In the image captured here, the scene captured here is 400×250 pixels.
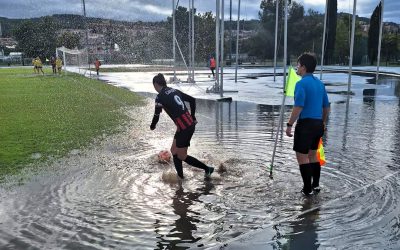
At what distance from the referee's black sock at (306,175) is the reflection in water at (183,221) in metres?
1.38

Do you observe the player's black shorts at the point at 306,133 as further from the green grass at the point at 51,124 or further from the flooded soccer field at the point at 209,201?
the green grass at the point at 51,124

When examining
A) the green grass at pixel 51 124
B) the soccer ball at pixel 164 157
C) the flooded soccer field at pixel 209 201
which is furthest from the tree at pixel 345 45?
the soccer ball at pixel 164 157

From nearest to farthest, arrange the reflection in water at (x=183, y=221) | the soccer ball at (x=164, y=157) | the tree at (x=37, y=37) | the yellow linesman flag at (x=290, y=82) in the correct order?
the reflection in water at (x=183, y=221)
the yellow linesman flag at (x=290, y=82)
the soccer ball at (x=164, y=157)
the tree at (x=37, y=37)

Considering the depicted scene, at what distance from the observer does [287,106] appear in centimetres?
1652

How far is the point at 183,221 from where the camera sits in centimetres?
A: 500

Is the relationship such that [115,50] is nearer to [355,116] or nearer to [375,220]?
[355,116]

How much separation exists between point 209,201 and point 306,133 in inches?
63.3

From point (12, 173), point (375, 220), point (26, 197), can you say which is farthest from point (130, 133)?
point (375, 220)

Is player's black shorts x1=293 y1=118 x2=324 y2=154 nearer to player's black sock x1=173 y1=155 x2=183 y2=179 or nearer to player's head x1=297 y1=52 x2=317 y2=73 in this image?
player's head x1=297 y1=52 x2=317 y2=73

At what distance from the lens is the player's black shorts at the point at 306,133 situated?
5.57 meters

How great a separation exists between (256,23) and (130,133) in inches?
2707

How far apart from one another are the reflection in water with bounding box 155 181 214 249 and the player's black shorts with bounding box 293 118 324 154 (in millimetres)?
1493

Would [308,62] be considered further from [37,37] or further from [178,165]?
[37,37]

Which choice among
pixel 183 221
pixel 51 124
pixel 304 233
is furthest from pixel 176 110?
pixel 51 124
